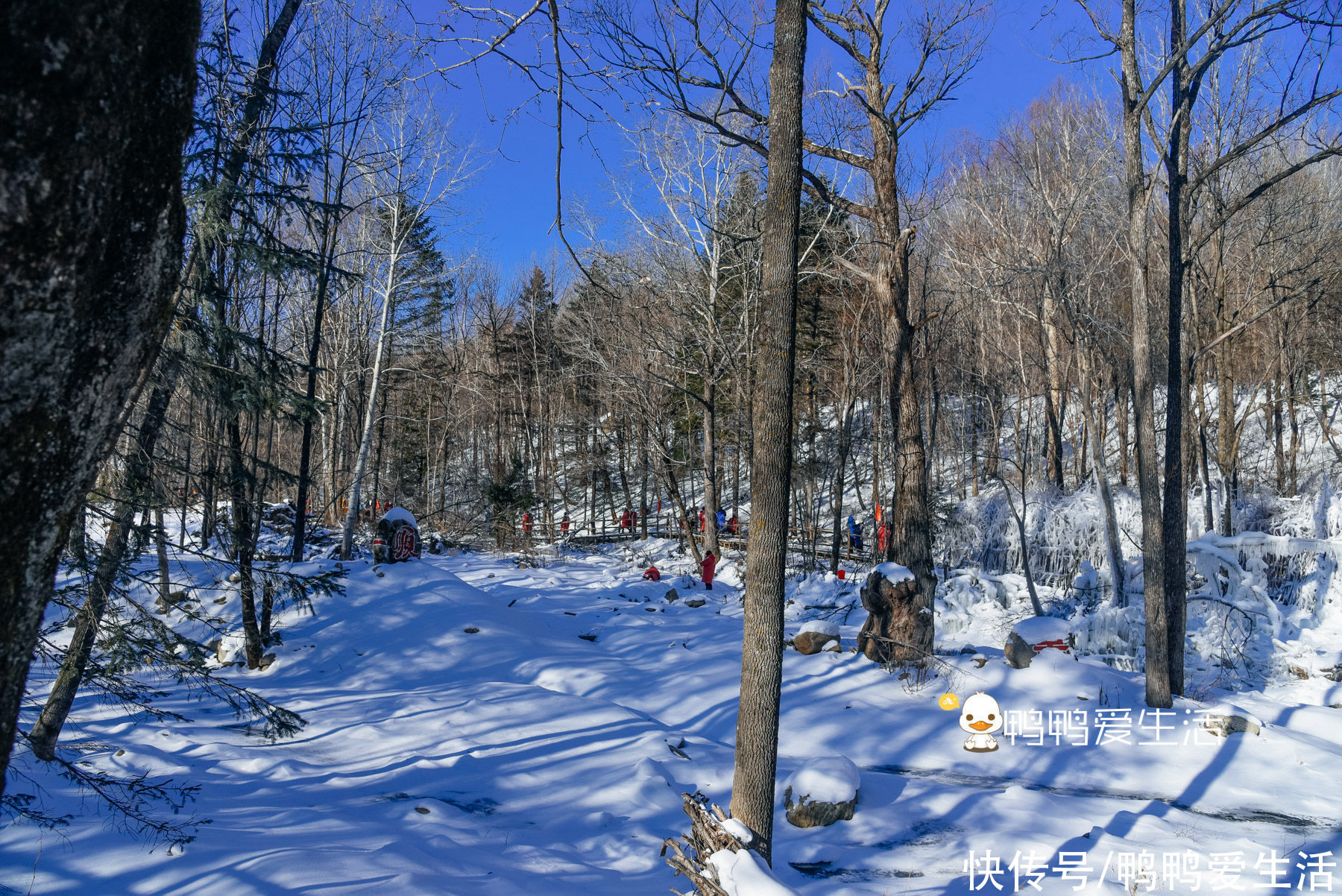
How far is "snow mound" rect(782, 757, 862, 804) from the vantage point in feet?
20.3

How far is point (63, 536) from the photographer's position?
1252 mm

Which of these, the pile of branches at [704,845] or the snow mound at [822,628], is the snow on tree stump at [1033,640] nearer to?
the snow mound at [822,628]

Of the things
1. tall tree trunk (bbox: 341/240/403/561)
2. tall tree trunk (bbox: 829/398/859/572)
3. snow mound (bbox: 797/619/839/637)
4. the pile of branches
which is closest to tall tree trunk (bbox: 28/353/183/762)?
the pile of branches

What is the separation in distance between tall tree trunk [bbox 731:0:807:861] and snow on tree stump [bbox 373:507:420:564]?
1281 centimetres

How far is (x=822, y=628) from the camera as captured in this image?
11344 millimetres

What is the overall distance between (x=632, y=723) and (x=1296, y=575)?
13.0 metres

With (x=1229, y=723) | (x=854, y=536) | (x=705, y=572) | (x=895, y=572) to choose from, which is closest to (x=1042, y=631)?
(x=895, y=572)

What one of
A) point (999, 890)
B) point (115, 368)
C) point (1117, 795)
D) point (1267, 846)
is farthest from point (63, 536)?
point (1117, 795)

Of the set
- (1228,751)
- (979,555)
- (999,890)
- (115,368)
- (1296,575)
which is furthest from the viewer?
(979,555)

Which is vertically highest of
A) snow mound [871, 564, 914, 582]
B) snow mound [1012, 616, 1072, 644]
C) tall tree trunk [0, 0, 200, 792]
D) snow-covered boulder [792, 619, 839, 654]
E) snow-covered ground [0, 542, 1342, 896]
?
tall tree trunk [0, 0, 200, 792]

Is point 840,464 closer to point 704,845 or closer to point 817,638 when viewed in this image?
point 817,638

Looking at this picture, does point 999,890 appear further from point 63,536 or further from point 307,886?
point 63,536

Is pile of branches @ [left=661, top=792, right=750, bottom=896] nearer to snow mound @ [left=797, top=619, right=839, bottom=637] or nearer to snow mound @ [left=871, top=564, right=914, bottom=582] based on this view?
snow mound @ [left=871, top=564, right=914, bottom=582]
